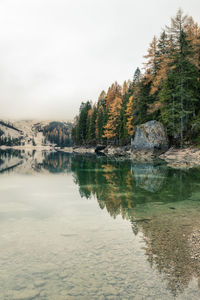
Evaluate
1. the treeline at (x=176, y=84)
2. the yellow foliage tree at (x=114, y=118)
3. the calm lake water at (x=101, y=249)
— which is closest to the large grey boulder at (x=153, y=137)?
the treeline at (x=176, y=84)

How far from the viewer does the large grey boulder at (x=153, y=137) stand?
138 ft

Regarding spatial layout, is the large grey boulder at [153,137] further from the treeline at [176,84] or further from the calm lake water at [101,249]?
the calm lake water at [101,249]

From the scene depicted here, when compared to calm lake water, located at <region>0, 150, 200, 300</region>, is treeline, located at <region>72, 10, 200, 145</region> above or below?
above

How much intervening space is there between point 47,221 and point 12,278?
182 inches

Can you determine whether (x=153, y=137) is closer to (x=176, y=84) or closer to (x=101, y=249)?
(x=176, y=84)

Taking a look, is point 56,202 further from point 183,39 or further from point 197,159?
point 183,39

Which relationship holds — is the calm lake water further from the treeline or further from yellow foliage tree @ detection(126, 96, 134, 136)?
yellow foliage tree @ detection(126, 96, 134, 136)

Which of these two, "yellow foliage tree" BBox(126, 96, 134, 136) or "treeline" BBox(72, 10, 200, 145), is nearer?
"treeline" BBox(72, 10, 200, 145)

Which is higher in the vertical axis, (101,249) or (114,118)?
(114,118)

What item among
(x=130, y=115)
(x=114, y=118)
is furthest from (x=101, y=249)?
(x=114, y=118)

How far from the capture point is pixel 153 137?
140 feet

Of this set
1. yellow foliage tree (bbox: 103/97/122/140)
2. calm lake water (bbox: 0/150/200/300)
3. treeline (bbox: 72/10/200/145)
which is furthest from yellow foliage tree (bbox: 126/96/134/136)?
calm lake water (bbox: 0/150/200/300)

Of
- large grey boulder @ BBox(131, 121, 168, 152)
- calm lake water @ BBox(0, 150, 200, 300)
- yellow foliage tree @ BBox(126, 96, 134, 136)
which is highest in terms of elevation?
yellow foliage tree @ BBox(126, 96, 134, 136)

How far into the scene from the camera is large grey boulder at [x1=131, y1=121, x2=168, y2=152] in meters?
42.1
